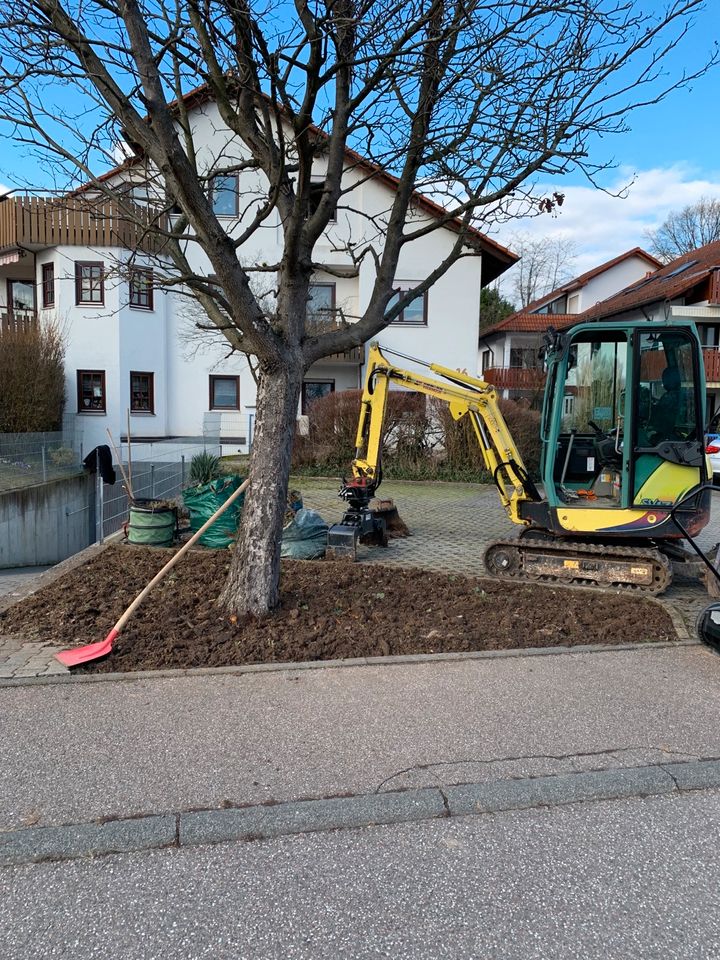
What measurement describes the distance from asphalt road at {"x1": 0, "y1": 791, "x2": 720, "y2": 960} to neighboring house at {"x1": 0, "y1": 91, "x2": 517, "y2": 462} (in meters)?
20.8

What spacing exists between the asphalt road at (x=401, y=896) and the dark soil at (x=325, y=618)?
7.30 ft

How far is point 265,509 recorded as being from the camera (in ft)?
19.8

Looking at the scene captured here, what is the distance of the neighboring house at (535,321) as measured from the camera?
3266 centimetres

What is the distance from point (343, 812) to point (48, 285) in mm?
24501

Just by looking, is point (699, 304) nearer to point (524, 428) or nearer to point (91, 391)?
point (524, 428)

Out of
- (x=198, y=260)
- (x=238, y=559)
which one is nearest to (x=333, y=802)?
(x=238, y=559)

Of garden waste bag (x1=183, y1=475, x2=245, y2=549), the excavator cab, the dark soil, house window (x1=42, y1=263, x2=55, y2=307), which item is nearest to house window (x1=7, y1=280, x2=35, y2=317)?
house window (x1=42, y1=263, x2=55, y2=307)

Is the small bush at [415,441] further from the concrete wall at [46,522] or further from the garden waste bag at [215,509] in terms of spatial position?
the garden waste bag at [215,509]

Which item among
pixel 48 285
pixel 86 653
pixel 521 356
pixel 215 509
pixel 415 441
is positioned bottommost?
pixel 86 653

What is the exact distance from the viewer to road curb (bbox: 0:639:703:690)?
484 cm

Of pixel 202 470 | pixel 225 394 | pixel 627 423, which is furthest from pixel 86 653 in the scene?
pixel 225 394

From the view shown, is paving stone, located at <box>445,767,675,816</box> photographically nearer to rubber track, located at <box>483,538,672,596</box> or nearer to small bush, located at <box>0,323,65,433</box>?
rubber track, located at <box>483,538,672,596</box>

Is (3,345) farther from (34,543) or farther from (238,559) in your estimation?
(238,559)

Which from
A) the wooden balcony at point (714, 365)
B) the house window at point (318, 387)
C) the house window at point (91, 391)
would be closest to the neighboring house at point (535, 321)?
the wooden balcony at point (714, 365)
